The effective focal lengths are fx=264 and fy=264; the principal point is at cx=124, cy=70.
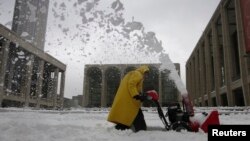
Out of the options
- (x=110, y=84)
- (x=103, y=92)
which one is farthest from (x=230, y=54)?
(x=110, y=84)

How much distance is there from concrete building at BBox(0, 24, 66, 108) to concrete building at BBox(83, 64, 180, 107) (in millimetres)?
9221

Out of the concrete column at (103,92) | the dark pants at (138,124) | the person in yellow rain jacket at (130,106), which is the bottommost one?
the dark pants at (138,124)

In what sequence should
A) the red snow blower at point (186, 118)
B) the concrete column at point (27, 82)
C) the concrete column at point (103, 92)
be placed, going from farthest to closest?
the concrete column at point (103, 92) < the concrete column at point (27, 82) < the red snow blower at point (186, 118)

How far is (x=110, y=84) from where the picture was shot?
2576 inches

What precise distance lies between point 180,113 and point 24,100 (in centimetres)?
4611

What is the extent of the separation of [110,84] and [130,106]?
60.1 metres

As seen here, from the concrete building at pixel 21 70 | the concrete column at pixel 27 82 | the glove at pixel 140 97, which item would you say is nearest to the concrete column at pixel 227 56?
the glove at pixel 140 97

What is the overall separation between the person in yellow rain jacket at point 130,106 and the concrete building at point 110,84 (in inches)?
2208

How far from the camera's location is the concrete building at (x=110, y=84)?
2486 inches

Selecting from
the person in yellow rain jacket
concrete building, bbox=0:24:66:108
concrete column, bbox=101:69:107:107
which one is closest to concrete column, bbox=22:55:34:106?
concrete building, bbox=0:24:66:108

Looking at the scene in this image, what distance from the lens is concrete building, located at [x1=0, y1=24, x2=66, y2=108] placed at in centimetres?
3909

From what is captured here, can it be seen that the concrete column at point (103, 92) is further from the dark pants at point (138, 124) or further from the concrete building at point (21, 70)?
the dark pants at point (138, 124)

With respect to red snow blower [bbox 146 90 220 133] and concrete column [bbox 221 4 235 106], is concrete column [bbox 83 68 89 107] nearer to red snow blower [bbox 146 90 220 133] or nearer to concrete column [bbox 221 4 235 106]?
concrete column [bbox 221 4 235 106]

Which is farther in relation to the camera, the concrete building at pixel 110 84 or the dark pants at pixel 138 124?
the concrete building at pixel 110 84
